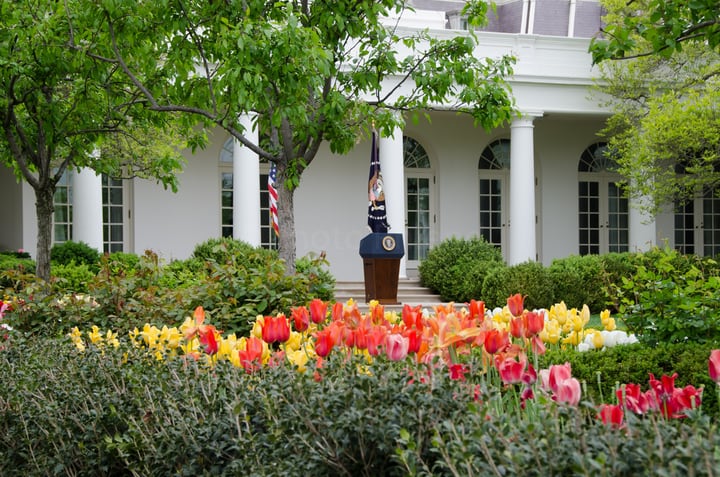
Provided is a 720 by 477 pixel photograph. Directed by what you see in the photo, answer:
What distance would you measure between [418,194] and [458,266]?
4.82 meters

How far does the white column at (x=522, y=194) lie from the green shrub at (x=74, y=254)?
28.0 ft

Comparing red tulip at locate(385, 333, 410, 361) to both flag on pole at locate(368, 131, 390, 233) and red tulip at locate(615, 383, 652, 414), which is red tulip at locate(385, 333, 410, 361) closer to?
red tulip at locate(615, 383, 652, 414)

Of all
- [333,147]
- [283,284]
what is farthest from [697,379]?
[333,147]

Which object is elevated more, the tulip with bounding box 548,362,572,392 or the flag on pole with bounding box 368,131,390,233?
the flag on pole with bounding box 368,131,390,233

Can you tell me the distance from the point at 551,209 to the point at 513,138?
3.71 metres

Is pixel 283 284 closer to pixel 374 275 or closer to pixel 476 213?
pixel 374 275

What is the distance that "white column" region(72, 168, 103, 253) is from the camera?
1611cm

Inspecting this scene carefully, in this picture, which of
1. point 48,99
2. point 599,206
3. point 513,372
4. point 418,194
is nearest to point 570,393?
point 513,372

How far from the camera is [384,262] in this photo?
547 inches

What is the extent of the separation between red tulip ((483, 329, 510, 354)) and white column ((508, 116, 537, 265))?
14976 mm

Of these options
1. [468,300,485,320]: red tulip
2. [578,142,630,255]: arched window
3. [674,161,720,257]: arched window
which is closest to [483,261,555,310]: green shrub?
[578,142,630,255]: arched window

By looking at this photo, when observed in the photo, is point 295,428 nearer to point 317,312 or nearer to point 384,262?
point 317,312

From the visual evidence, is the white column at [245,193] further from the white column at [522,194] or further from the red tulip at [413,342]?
the red tulip at [413,342]

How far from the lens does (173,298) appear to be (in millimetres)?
6746
